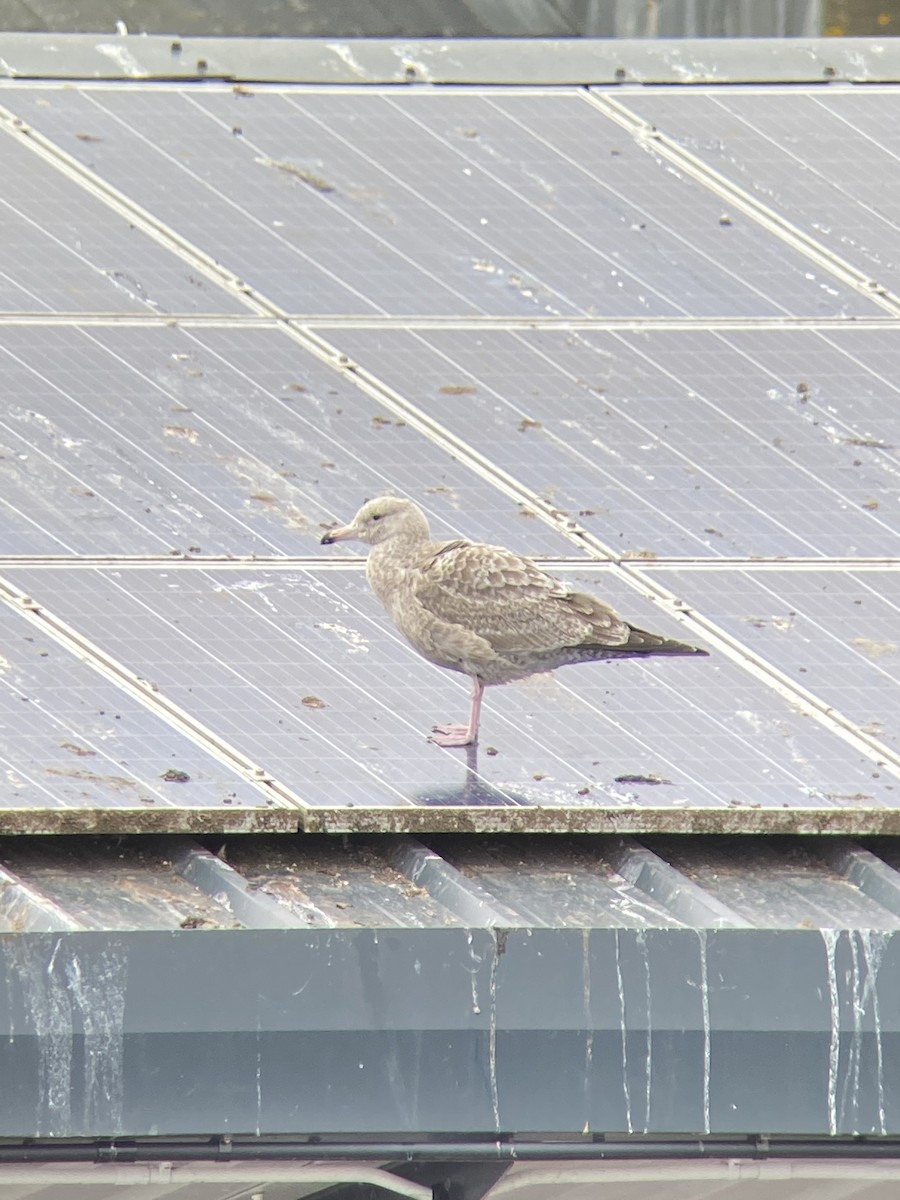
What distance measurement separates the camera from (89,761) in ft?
24.5

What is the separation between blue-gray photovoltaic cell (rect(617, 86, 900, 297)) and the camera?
39.1ft

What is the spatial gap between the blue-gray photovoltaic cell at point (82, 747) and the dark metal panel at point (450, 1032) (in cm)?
75

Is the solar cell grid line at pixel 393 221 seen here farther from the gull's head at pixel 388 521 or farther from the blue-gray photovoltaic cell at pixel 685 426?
the gull's head at pixel 388 521

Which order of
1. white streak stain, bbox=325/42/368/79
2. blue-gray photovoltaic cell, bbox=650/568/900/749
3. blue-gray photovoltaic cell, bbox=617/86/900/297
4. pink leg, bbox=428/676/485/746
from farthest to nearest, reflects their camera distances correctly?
white streak stain, bbox=325/42/368/79 → blue-gray photovoltaic cell, bbox=617/86/900/297 → blue-gray photovoltaic cell, bbox=650/568/900/749 → pink leg, bbox=428/676/485/746

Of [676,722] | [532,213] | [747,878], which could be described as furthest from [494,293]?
[747,878]

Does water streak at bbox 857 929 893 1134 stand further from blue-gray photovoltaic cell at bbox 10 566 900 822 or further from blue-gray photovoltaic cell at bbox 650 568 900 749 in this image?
blue-gray photovoltaic cell at bbox 650 568 900 749

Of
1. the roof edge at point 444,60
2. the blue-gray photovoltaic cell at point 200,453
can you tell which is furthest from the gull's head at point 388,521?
the roof edge at point 444,60

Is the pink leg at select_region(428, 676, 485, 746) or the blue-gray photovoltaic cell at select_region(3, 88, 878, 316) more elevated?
the blue-gray photovoltaic cell at select_region(3, 88, 878, 316)

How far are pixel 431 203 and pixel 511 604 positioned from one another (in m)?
4.52

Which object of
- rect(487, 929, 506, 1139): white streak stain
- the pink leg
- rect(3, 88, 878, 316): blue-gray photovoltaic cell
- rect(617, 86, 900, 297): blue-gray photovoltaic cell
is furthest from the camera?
rect(617, 86, 900, 297): blue-gray photovoltaic cell

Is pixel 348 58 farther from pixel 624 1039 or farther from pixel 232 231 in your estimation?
pixel 624 1039

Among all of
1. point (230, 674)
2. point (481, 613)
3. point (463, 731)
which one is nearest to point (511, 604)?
point (481, 613)

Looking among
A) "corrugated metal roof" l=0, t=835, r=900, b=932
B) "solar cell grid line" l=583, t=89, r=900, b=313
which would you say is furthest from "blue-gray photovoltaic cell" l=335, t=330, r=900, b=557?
"corrugated metal roof" l=0, t=835, r=900, b=932

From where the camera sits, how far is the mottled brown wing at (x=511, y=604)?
25.6ft
